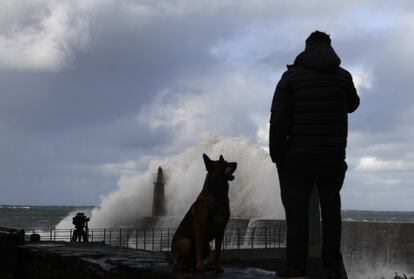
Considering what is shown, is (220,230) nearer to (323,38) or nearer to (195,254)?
(195,254)

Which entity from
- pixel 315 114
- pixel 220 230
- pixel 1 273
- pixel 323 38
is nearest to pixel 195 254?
pixel 220 230

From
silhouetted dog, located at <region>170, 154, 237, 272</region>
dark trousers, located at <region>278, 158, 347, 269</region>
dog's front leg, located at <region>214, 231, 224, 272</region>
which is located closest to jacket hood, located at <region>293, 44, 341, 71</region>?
dark trousers, located at <region>278, 158, 347, 269</region>

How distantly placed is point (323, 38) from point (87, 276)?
340cm

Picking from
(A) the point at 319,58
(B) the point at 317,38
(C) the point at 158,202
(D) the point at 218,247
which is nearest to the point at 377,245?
(C) the point at 158,202

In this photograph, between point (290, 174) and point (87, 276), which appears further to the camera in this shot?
point (87, 276)

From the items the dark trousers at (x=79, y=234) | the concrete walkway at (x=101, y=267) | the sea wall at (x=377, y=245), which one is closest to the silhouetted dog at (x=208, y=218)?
the concrete walkway at (x=101, y=267)

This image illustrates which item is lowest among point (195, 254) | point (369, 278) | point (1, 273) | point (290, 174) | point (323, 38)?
point (369, 278)

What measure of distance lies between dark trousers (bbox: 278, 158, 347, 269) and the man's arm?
115mm

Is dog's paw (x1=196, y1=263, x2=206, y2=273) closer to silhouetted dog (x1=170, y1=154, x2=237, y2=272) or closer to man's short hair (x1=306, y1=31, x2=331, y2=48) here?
silhouetted dog (x1=170, y1=154, x2=237, y2=272)

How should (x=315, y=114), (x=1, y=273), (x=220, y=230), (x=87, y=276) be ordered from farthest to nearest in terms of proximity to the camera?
(x=1, y=273)
(x=87, y=276)
(x=220, y=230)
(x=315, y=114)

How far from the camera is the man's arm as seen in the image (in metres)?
4.72

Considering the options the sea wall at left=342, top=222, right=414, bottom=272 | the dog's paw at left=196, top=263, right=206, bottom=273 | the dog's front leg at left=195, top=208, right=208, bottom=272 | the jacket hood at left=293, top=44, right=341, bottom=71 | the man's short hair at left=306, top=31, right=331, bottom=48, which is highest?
the man's short hair at left=306, top=31, right=331, bottom=48

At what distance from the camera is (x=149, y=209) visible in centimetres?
4944

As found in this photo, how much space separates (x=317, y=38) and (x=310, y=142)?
2.98 feet
